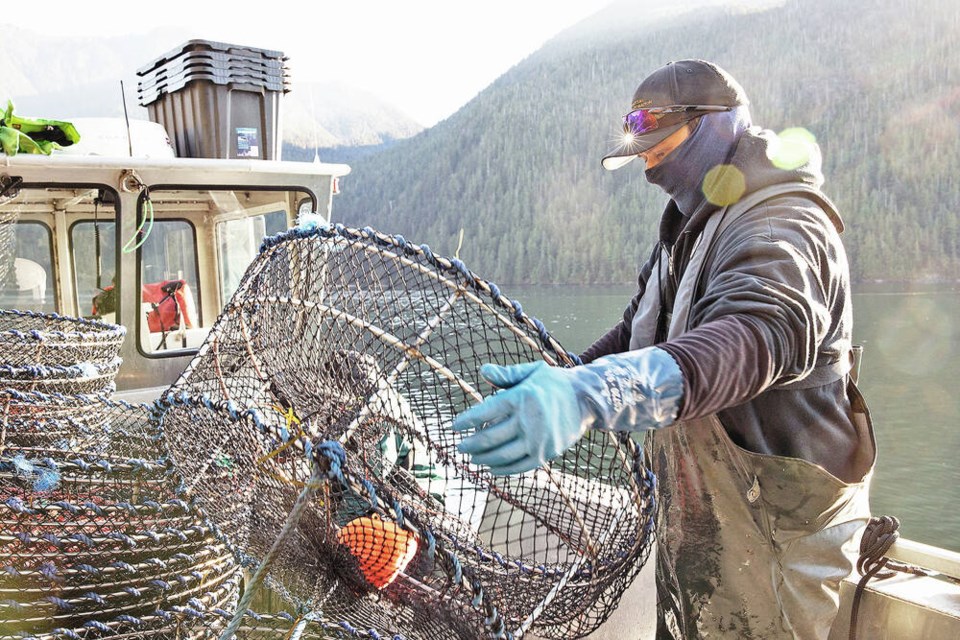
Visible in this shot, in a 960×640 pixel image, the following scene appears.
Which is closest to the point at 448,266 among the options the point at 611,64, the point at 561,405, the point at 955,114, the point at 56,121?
the point at 561,405

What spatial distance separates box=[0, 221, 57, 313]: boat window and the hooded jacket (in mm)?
4495

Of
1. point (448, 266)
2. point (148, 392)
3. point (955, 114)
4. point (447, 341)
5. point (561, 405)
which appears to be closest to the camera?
point (561, 405)

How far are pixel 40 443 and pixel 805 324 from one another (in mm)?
2365

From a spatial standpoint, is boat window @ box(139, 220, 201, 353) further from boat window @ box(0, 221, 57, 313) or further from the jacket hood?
the jacket hood

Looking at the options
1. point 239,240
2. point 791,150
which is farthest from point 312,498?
point 239,240

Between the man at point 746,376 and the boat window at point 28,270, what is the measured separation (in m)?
4.35

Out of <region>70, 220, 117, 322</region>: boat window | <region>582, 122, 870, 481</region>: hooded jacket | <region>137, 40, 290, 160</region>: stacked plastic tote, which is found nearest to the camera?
<region>582, 122, 870, 481</region>: hooded jacket

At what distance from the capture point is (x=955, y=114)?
290ft

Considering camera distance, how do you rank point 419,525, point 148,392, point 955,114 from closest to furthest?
1. point 419,525
2. point 148,392
3. point 955,114

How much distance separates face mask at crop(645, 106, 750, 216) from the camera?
2.06m

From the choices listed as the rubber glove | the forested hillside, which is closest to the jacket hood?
the rubber glove

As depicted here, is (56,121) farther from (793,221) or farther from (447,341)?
(793,221)

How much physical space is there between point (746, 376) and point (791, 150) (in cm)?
85

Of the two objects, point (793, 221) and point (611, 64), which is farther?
point (611, 64)
